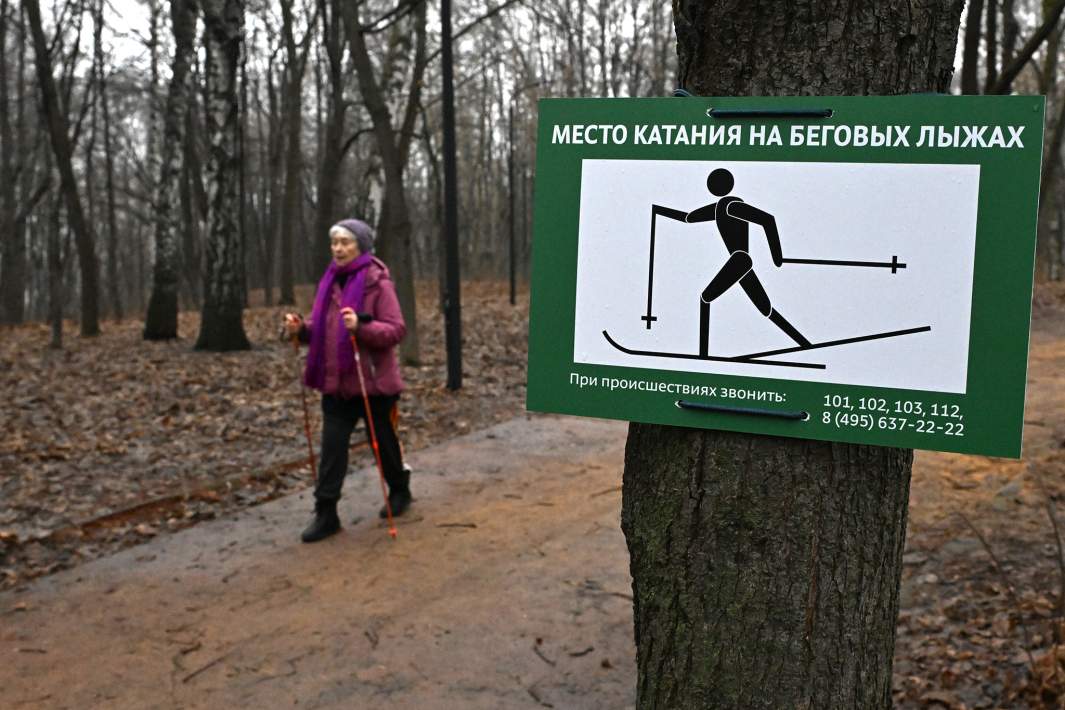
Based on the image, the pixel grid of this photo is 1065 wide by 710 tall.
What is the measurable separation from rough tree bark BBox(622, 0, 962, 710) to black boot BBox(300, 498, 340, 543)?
14.4 ft

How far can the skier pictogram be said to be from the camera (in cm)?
183

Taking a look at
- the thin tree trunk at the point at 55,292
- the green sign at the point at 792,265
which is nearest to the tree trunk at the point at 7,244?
the thin tree trunk at the point at 55,292

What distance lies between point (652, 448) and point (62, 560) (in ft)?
16.5

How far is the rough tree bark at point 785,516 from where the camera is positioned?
185 cm

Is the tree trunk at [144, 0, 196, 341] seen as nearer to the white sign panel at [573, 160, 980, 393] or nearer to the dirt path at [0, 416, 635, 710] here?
the dirt path at [0, 416, 635, 710]

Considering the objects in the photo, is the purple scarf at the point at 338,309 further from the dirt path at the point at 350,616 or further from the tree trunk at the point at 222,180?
the tree trunk at the point at 222,180

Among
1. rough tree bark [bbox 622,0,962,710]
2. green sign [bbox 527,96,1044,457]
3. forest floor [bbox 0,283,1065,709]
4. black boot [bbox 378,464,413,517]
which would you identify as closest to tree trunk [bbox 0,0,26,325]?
forest floor [bbox 0,283,1065,709]

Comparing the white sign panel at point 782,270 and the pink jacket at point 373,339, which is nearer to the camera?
the white sign panel at point 782,270

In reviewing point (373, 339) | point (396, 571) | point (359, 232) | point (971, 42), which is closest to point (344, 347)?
point (373, 339)

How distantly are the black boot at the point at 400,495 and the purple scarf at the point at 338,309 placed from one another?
0.91 metres

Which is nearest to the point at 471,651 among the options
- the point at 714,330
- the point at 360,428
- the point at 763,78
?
the point at 714,330

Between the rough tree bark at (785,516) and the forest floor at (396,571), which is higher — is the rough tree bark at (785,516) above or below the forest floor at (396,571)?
above

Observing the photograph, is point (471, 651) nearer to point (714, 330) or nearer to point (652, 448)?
point (652, 448)

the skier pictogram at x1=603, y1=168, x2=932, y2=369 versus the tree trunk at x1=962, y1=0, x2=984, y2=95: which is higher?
the tree trunk at x1=962, y1=0, x2=984, y2=95
